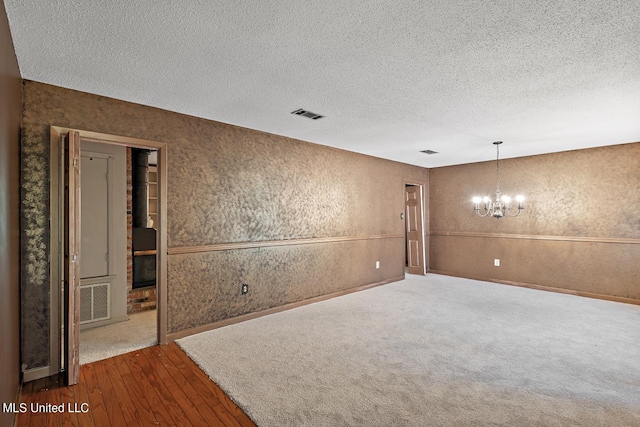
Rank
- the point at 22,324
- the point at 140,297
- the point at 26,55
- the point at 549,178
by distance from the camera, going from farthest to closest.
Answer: the point at 549,178
the point at 140,297
the point at 22,324
the point at 26,55

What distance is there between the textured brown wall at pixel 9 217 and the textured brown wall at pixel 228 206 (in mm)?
313

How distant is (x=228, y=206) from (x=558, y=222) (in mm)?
5519

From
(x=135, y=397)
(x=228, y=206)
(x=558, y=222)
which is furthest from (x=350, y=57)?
(x=558, y=222)

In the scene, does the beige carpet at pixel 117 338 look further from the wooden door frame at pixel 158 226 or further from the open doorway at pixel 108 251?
the wooden door frame at pixel 158 226

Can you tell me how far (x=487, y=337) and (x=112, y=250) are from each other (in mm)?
4538

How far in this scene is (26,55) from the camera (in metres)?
2.21

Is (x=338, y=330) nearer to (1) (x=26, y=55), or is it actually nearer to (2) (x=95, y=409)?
(2) (x=95, y=409)

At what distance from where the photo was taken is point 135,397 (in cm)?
238

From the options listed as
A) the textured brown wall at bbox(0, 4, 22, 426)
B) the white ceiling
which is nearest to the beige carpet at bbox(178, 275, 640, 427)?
the textured brown wall at bbox(0, 4, 22, 426)

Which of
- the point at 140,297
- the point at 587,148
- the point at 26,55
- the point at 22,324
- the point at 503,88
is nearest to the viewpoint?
the point at 26,55

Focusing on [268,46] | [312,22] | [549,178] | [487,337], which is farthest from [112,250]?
[549,178]

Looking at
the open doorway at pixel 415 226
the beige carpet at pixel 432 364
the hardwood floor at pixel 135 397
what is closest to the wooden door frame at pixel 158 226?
the hardwood floor at pixel 135 397

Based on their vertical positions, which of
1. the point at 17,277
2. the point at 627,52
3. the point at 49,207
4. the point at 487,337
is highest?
the point at 627,52

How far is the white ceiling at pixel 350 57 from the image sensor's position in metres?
1.73
